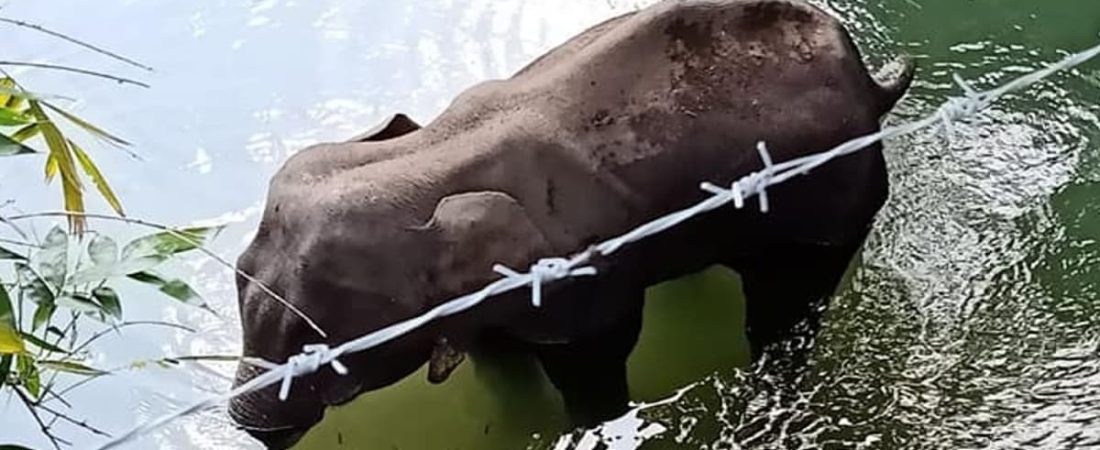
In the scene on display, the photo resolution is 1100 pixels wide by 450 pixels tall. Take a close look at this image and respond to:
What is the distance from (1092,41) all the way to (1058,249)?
0.55m

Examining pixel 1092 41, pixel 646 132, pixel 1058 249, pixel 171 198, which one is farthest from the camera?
pixel 1092 41

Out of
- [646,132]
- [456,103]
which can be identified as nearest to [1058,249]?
[646,132]

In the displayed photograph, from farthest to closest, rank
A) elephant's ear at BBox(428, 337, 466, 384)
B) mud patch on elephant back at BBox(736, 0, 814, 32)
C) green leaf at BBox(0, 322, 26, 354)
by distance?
mud patch on elephant back at BBox(736, 0, 814, 32)
elephant's ear at BBox(428, 337, 466, 384)
green leaf at BBox(0, 322, 26, 354)

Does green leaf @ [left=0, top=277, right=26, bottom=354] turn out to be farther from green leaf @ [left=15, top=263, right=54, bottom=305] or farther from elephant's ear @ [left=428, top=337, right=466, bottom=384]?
elephant's ear @ [left=428, top=337, right=466, bottom=384]

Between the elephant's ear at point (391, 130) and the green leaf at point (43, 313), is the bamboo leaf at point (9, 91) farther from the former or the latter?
the elephant's ear at point (391, 130)

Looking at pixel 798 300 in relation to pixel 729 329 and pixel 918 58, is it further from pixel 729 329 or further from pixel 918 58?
pixel 918 58

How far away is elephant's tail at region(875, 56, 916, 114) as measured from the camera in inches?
80.3

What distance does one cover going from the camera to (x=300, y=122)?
2613 millimetres

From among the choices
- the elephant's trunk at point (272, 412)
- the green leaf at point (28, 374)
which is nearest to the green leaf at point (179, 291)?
the green leaf at point (28, 374)

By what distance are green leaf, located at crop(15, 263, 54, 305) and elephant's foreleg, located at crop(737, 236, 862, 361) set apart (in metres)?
1.07

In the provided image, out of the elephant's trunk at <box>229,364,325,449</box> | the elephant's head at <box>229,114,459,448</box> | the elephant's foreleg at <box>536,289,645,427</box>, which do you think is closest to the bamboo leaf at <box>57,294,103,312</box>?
the elephant's head at <box>229,114,459,448</box>

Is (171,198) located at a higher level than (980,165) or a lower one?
higher

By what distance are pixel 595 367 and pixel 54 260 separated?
890 millimetres

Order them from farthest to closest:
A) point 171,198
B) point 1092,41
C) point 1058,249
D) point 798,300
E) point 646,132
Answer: point 1092,41 < point 171,198 < point 1058,249 < point 798,300 < point 646,132
